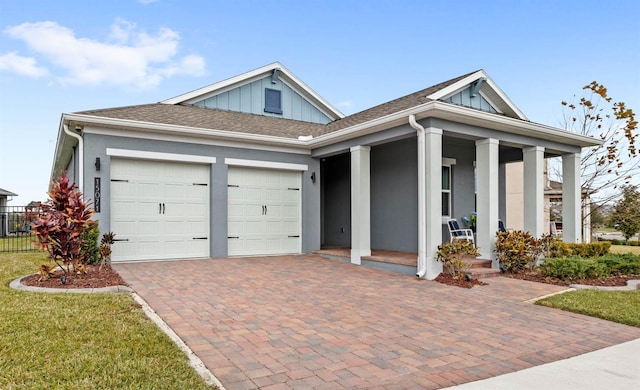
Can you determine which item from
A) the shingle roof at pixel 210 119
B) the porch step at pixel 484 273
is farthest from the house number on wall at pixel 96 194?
the porch step at pixel 484 273

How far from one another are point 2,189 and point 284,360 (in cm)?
2772

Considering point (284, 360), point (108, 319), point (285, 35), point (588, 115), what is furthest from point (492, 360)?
point (588, 115)

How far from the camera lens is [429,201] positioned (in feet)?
26.8

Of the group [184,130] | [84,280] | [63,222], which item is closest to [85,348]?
[84,280]

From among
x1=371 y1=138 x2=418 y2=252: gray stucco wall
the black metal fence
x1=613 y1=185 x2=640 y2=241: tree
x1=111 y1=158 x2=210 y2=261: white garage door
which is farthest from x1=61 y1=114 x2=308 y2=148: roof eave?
x1=613 y1=185 x2=640 y2=241: tree

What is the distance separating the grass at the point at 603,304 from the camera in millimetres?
5411

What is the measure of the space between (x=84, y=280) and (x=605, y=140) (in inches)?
647

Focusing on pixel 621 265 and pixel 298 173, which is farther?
pixel 298 173

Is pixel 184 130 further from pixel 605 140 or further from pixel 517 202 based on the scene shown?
pixel 605 140

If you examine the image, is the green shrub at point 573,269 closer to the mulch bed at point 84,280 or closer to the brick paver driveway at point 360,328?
the brick paver driveway at point 360,328

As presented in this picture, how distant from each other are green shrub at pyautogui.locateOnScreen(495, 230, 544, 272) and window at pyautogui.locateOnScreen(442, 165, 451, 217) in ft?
7.90

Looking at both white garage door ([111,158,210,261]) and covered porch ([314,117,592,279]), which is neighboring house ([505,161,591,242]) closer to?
covered porch ([314,117,592,279])

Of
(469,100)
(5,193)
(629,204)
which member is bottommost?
(629,204)

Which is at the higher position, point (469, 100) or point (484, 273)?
point (469, 100)
